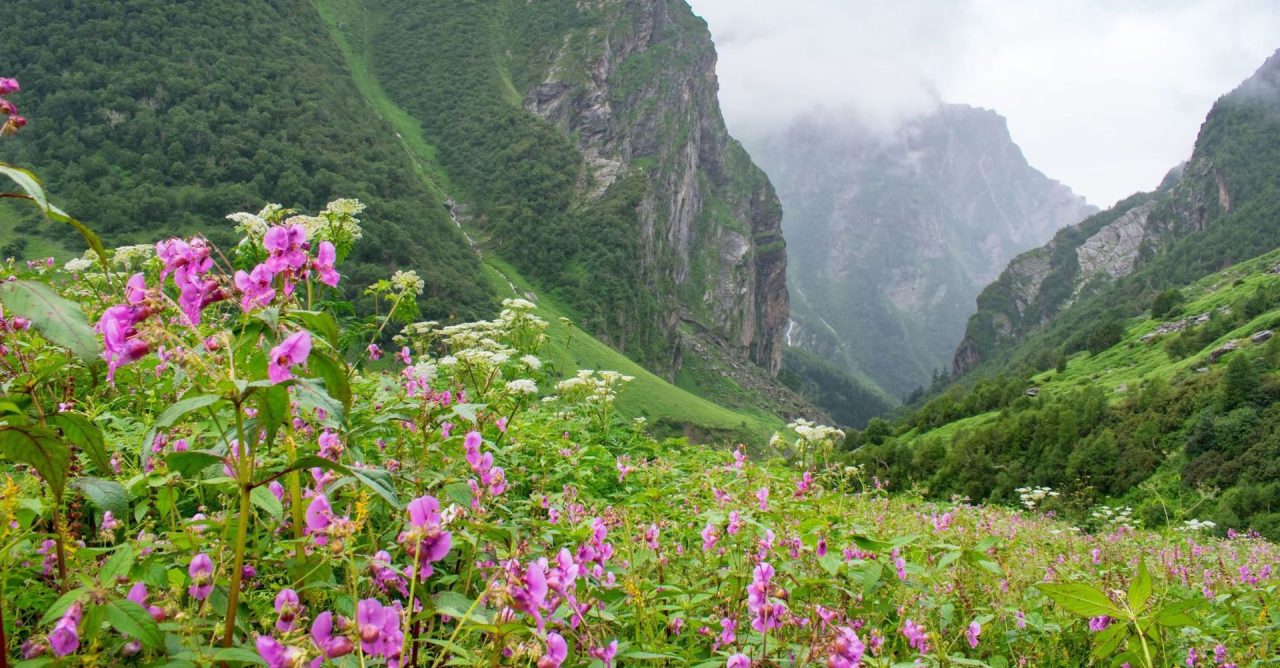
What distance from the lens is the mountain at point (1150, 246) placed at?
384 feet

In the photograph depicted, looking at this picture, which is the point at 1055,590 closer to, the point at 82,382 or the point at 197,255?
the point at 197,255

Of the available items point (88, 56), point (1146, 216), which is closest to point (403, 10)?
point (88, 56)

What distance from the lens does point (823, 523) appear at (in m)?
2.85

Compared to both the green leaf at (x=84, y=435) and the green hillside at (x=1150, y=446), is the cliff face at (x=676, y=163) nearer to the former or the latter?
the green hillside at (x=1150, y=446)

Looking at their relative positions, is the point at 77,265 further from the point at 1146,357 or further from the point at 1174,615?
the point at 1146,357

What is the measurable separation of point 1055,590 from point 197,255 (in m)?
2.67

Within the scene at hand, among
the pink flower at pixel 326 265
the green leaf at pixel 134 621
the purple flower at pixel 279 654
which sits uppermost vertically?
the pink flower at pixel 326 265

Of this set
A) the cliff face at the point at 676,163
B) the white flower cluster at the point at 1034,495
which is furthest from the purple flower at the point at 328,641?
the cliff face at the point at 676,163

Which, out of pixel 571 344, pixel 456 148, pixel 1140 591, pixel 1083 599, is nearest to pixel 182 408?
pixel 1083 599

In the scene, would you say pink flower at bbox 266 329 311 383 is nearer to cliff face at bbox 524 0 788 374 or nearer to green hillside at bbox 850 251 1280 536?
green hillside at bbox 850 251 1280 536

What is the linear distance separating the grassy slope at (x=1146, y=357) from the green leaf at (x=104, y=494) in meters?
46.2

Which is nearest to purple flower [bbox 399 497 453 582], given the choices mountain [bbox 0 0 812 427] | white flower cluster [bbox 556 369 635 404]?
white flower cluster [bbox 556 369 635 404]

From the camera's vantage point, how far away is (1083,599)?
6.35 feet

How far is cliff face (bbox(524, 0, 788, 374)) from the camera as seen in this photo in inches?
5310
